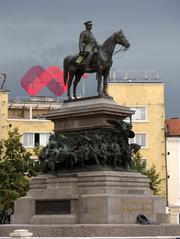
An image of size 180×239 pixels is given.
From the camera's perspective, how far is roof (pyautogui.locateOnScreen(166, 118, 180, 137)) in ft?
254

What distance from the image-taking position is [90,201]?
27281 millimetres

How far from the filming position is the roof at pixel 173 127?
77.4 m

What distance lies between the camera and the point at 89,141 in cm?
2912

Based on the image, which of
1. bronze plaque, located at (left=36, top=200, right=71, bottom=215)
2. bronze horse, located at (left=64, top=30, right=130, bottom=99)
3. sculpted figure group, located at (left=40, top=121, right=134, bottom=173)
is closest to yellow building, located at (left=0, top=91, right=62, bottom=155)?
bronze horse, located at (left=64, top=30, right=130, bottom=99)

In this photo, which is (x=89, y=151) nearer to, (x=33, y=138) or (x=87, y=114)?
(x=87, y=114)

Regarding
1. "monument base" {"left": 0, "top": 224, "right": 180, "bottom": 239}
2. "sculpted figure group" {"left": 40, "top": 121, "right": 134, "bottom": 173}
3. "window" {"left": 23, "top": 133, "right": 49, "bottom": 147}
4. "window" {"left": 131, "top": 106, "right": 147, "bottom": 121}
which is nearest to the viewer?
"monument base" {"left": 0, "top": 224, "right": 180, "bottom": 239}

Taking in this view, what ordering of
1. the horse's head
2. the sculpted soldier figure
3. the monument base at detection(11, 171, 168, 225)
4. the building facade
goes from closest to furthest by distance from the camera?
the monument base at detection(11, 171, 168, 225)
the sculpted soldier figure
the horse's head
the building facade

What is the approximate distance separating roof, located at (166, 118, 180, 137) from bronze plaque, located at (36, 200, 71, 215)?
4915 centimetres

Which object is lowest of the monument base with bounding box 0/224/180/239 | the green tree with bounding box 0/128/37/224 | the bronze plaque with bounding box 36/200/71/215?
the monument base with bounding box 0/224/180/239

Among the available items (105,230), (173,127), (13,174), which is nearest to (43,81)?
(173,127)

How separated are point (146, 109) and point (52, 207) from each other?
47.7m

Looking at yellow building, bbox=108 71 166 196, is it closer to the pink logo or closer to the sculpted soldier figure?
the pink logo

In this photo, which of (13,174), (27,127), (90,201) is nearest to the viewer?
(90,201)

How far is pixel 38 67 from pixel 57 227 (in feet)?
175
